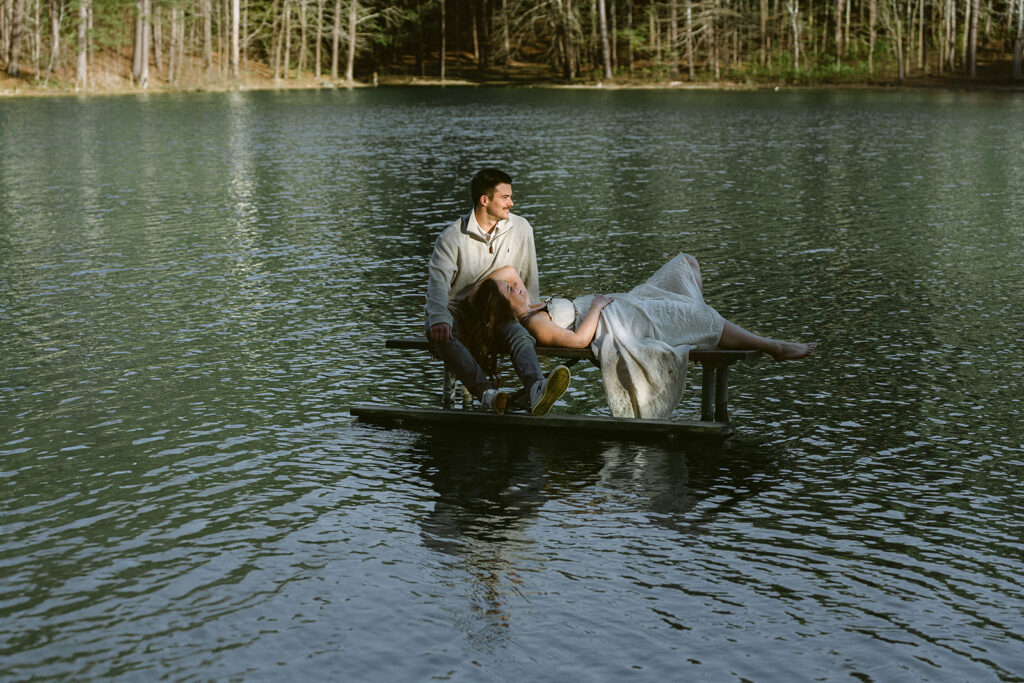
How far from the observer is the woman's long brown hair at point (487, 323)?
373 inches

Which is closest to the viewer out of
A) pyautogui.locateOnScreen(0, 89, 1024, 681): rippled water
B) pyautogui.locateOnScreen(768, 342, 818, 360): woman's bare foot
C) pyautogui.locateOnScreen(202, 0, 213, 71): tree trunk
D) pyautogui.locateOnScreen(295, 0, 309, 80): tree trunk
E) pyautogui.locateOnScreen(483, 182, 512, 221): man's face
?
pyautogui.locateOnScreen(0, 89, 1024, 681): rippled water

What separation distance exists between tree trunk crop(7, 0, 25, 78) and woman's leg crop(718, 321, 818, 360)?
74.1m

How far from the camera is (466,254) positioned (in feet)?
31.6

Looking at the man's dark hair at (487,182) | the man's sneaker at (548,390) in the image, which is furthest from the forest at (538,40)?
the man's sneaker at (548,390)

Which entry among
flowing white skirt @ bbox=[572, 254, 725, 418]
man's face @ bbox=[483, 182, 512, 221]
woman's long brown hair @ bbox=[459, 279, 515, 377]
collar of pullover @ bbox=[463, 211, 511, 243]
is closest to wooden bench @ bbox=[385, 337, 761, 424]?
flowing white skirt @ bbox=[572, 254, 725, 418]

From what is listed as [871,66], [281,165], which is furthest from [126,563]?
[871,66]

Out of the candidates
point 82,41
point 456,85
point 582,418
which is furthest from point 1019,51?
point 582,418

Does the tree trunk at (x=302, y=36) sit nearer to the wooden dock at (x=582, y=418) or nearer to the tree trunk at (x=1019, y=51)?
the tree trunk at (x=1019, y=51)

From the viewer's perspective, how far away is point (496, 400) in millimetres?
9133

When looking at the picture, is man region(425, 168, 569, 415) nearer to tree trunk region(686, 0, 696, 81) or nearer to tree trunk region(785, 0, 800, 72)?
tree trunk region(785, 0, 800, 72)

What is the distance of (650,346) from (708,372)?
449 mm

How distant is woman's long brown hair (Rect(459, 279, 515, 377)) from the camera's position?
373 inches

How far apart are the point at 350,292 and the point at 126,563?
8906 mm

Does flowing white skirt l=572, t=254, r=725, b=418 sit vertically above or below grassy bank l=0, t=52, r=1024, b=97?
below
